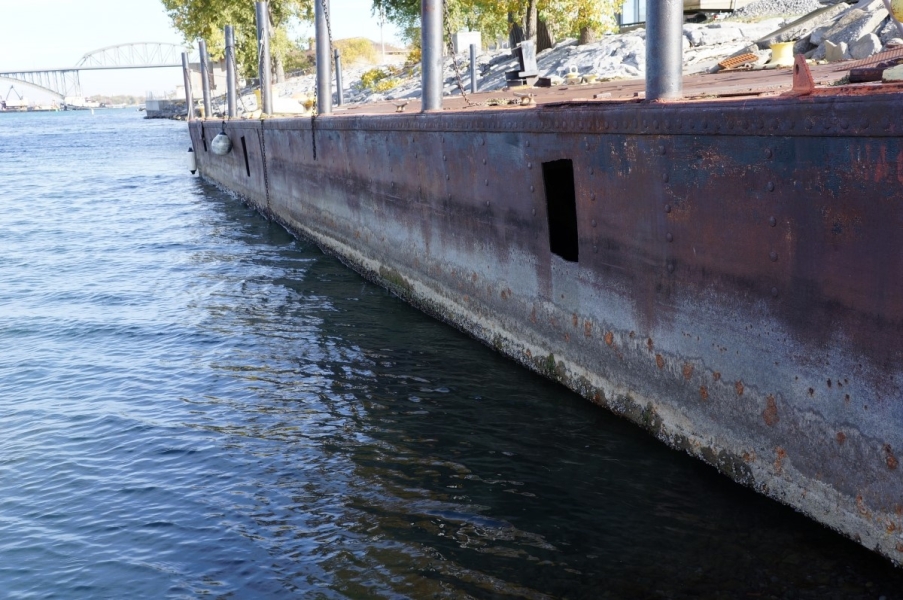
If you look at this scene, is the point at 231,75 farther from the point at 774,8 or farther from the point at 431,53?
the point at 431,53

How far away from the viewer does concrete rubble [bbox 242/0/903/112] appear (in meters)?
12.4

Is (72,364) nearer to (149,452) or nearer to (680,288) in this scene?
(149,452)

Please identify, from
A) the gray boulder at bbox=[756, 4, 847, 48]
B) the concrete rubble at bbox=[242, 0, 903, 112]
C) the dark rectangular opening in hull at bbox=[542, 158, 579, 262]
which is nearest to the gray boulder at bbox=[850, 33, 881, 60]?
the concrete rubble at bbox=[242, 0, 903, 112]

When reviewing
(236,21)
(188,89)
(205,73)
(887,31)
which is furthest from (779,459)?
(236,21)

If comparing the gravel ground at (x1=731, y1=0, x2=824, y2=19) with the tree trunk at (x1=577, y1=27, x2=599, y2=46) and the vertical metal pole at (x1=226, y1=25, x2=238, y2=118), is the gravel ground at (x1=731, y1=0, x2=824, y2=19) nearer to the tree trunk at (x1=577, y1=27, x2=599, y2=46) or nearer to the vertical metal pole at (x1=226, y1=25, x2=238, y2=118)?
the tree trunk at (x1=577, y1=27, x2=599, y2=46)

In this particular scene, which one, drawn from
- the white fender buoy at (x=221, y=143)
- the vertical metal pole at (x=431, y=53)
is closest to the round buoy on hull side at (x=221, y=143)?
the white fender buoy at (x=221, y=143)

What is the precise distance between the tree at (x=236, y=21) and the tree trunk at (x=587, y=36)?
28485 millimetres

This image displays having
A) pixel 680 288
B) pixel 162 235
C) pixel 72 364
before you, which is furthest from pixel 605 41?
pixel 680 288

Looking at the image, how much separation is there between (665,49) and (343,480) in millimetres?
3560

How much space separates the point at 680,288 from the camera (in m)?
5.75

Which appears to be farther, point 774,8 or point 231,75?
point 231,75

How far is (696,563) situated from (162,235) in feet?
53.7

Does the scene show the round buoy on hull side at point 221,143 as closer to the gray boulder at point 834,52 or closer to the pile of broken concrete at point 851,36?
the pile of broken concrete at point 851,36

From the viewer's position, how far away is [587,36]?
91.7ft
